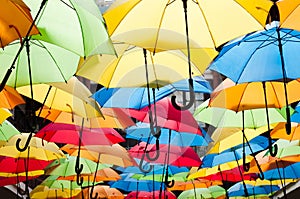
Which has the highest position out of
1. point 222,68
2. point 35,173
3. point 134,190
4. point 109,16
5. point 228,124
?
point 109,16

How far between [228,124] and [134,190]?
2.56 m

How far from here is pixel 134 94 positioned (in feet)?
12.9

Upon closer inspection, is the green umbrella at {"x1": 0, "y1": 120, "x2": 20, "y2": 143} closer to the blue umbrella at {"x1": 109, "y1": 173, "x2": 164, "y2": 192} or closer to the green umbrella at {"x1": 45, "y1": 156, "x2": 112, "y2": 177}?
the green umbrella at {"x1": 45, "y1": 156, "x2": 112, "y2": 177}

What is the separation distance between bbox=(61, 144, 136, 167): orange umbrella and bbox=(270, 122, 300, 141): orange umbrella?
1185 mm

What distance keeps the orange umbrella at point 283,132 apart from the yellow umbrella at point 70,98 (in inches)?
58.3

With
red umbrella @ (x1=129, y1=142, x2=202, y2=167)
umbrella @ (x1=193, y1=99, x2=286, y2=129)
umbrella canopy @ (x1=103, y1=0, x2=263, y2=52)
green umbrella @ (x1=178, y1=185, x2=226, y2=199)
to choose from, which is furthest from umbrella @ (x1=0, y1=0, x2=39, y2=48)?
green umbrella @ (x1=178, y1=185, x2=226, y2=199)

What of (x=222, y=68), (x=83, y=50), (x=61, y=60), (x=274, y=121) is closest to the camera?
(x=83, y=50)

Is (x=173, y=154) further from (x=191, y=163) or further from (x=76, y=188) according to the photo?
(x=76, y=188)

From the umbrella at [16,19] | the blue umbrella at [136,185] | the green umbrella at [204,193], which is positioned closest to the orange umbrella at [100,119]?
the umbrella at [16,19]

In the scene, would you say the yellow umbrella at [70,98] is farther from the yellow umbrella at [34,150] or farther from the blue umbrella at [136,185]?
the blue umbrella at [136,185]

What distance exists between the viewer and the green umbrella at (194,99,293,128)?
401cm

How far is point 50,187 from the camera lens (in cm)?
603

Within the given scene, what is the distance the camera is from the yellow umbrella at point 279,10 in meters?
2.59

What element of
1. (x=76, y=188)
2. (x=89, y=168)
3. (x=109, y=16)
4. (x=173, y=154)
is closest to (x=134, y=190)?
(x=76, y=188)
